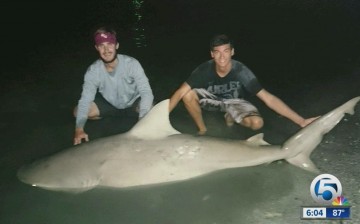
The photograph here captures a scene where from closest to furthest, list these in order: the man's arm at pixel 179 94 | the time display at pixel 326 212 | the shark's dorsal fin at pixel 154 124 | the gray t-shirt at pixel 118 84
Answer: the time display at pixel 326 212
the shark's dorsal fin at pixel 154 124
the gray t-shirt at pixel 118 84
the man's arm at pixel 179 94

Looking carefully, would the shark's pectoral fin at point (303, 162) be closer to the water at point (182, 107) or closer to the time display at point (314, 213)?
the water at point (182, 107)

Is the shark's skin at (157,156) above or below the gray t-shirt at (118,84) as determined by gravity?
below

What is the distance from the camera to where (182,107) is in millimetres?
5727

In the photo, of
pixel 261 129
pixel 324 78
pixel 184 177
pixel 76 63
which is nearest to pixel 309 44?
pixel 324 78

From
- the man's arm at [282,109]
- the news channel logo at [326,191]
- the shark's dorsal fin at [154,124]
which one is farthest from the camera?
the man's arm at [282,109]

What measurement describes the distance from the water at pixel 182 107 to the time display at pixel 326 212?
0.08 m

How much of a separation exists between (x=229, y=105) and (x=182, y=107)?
3.53 ft

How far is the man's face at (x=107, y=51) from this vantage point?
438cm

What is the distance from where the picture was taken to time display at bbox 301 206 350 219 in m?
3.05

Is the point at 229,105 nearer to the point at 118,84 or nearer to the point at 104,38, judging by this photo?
the point at 118,84

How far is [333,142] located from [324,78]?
105 inches

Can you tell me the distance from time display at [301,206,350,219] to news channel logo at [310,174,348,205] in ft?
0.24

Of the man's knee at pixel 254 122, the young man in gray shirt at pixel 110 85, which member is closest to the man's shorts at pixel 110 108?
the young man in gray shirt at pixel 110 85

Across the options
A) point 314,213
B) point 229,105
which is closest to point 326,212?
point 314,213
